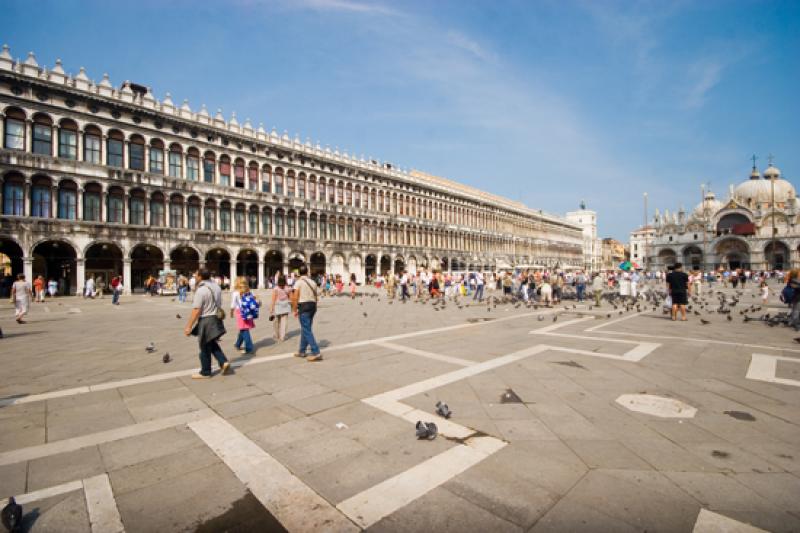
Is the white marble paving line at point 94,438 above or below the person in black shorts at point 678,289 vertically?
below

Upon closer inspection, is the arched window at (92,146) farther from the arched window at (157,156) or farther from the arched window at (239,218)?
the arched window at (239,218)

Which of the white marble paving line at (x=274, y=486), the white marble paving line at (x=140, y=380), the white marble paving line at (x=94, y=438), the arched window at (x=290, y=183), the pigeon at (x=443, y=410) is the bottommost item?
the white marble paving line at (x=140, y=380)

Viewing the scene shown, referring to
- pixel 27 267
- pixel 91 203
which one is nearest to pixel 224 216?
pixel 91 203

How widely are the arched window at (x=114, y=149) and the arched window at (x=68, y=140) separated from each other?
1789 mm

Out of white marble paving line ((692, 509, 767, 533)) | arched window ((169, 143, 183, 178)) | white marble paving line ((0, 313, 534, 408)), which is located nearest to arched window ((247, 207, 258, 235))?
arched window ((169, 143, 183, 178))

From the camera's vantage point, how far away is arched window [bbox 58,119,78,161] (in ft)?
84.3

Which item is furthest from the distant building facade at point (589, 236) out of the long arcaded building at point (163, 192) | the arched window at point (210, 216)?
the arched window at point (210, 216)

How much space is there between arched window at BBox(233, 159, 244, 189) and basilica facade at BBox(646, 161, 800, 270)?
60626 millimetres

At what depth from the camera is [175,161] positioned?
31.0 metres

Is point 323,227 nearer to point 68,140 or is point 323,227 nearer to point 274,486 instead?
point 68,140

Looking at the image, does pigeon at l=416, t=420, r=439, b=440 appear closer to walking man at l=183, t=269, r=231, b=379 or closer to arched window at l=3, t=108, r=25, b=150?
walking man at l=183, t=269, r=231, b=379

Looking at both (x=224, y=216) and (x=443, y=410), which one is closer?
(x=443, y=410)

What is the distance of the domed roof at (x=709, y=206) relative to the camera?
226ft

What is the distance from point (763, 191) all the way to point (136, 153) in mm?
92074
